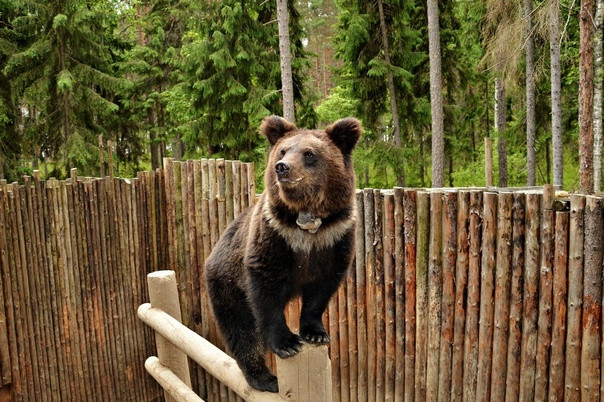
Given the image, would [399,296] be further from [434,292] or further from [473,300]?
[473,300]

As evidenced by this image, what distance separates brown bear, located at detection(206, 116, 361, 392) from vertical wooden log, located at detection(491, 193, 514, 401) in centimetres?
160

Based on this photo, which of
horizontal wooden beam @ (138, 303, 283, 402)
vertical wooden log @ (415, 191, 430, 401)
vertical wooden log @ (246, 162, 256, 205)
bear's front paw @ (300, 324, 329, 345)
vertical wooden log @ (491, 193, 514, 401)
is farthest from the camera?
vertical wooden log @ (246, 162, 256, 205)

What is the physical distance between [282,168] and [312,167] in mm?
227

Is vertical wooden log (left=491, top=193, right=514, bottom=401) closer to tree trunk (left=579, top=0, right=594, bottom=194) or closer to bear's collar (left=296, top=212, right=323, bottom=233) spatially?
bear's collar (left=296, top=212, right=323, bottom=233)

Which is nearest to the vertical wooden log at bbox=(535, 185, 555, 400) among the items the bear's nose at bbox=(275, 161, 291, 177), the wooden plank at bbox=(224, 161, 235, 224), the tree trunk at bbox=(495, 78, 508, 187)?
the bear's nose at bbox=(275, 161, 291, 177)

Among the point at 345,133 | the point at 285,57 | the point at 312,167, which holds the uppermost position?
the point at 285,57

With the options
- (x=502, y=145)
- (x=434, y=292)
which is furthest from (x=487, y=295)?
(x=502, y=145)

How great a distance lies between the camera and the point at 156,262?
219 inches

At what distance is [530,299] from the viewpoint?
3227mm

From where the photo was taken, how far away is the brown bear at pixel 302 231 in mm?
1936

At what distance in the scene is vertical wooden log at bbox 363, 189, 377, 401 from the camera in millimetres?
4020

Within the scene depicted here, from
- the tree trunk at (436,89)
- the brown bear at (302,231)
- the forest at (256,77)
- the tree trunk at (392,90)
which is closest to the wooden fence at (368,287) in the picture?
the brown bear at (302,231)

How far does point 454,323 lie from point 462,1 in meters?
13.8

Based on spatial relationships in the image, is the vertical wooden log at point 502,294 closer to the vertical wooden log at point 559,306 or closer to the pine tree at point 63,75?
the vertical wooden log at point 559,306
